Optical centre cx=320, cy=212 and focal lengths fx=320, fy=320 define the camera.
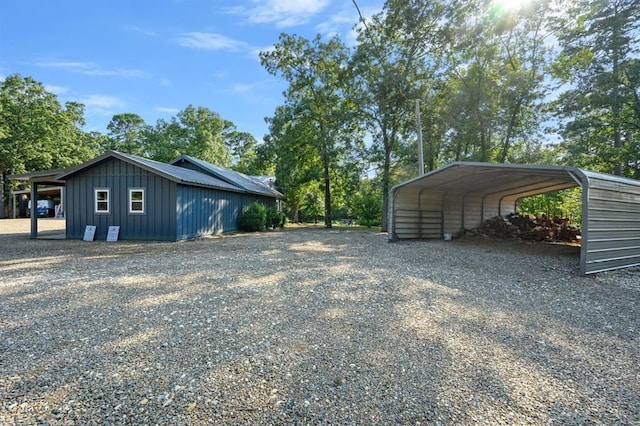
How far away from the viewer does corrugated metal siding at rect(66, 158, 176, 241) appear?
11.6 metres

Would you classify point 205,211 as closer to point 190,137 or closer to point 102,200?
point 102,200

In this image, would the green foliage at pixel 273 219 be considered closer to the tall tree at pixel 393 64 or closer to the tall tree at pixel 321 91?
the tall tree at pixel 321 91

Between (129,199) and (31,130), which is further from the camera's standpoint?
(31,130)

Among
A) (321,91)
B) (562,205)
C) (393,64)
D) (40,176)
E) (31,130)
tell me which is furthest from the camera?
(31,130)

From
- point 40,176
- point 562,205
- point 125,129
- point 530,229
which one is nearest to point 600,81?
point 530,229

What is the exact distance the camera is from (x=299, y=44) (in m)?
21.4

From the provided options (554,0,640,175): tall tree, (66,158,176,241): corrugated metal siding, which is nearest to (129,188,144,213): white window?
(66,158,176,241): corrugated metal siding

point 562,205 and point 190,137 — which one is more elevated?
point 190,137

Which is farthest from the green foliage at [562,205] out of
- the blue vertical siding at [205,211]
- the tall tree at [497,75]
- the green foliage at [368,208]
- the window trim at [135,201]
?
the window trim at [135,201]

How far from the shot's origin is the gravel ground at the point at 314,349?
2107mm

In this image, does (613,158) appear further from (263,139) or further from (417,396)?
(263,139)

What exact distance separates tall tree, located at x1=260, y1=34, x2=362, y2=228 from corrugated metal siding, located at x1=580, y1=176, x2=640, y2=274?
1431 cm

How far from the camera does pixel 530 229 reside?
14.4m

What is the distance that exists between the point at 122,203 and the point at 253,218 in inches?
242
